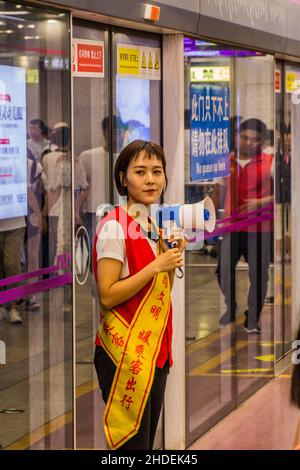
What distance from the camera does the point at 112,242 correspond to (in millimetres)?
4324

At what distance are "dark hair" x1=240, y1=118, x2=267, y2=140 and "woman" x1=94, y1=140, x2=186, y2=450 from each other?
11.7 ft

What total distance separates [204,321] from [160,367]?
2749 mm

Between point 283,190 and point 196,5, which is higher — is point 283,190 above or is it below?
below

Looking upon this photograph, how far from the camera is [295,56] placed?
30.0 feet

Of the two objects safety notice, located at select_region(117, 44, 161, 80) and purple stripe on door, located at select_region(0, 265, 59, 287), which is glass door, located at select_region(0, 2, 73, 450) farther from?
safety notice, located at select_region(117, 44, 161, 80)

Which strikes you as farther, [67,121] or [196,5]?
[196,5]

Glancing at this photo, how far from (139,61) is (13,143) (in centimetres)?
154

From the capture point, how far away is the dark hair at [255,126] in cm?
803

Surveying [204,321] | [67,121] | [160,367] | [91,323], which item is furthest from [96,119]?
[204,321]

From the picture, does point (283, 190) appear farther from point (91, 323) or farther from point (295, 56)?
point (91, 323)

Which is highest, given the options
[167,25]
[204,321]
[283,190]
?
[167,25]

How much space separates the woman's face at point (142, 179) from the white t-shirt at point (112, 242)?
0.18m

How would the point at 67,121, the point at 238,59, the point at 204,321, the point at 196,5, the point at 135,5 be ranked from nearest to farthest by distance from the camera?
1. the point at 67,121
2. the point at 135,5
3. the point at 196,5
4. the point at 204,321
5. the point at 238,59

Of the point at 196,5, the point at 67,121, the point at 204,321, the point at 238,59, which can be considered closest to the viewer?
the point at 67,121
